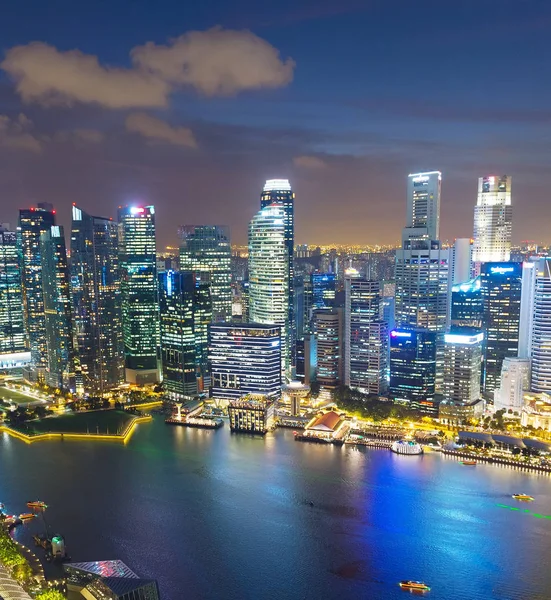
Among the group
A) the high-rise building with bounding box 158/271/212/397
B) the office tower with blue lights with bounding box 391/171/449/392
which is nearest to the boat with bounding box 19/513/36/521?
the high-rise building with bounding box 158/271/212/397

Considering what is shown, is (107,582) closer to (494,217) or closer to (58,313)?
(58,313)

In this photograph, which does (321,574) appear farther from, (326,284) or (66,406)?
(326,284)

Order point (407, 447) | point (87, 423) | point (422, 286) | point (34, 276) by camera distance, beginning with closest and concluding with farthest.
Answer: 1. point (407, 447)
2. point (87, 423)
3. point (422, 286)
4. point (34, 276)

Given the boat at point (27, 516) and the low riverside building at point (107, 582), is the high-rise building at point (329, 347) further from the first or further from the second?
the low riverside building at point (107, 582)

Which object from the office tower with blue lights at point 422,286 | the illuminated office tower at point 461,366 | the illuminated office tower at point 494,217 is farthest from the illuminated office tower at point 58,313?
the illuminated office tower at point 494,217

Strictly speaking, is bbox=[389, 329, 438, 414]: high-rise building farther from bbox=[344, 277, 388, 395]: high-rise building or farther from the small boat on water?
the small boat on water

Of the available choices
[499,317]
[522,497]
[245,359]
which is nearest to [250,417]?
[245,359]
